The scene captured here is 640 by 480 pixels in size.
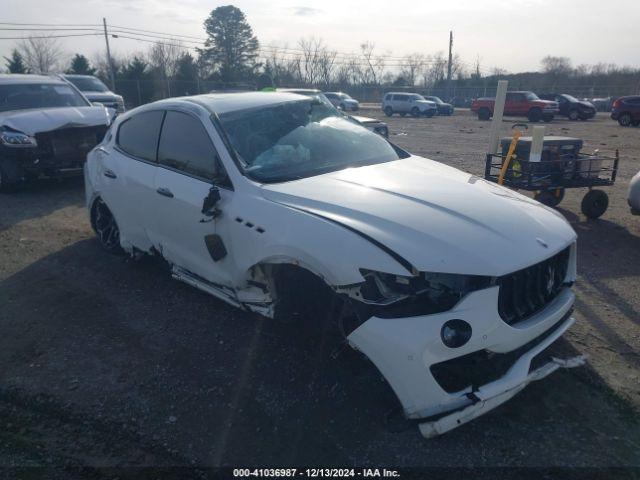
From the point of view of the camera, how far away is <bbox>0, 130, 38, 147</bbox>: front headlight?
8094 mm

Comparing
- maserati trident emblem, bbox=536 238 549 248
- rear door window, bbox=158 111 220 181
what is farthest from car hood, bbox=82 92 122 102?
maserati trident emblem, bbox=536 238 549 248

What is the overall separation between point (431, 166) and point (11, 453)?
11.5 ft

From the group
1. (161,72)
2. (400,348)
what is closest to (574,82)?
(161,72)

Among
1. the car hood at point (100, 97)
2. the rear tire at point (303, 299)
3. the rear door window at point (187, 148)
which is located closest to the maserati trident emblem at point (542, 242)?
the rear tire at point (303, 299)

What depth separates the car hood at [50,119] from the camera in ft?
26.9

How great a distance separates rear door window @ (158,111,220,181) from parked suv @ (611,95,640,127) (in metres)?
26.8

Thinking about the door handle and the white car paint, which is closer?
the door handle

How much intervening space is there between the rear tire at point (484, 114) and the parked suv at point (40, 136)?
27661 mm

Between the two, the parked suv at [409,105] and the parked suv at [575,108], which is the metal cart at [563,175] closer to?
the parked suv at [575,108]

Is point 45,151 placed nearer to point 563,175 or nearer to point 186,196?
point 186,196

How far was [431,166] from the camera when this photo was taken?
13.9 ft

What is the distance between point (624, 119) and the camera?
82.8 ft

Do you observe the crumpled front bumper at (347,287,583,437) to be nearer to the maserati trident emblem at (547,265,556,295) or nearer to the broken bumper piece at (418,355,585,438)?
the broken bumper piece at (418,355,585,438)

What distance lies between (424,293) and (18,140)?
7.88m
